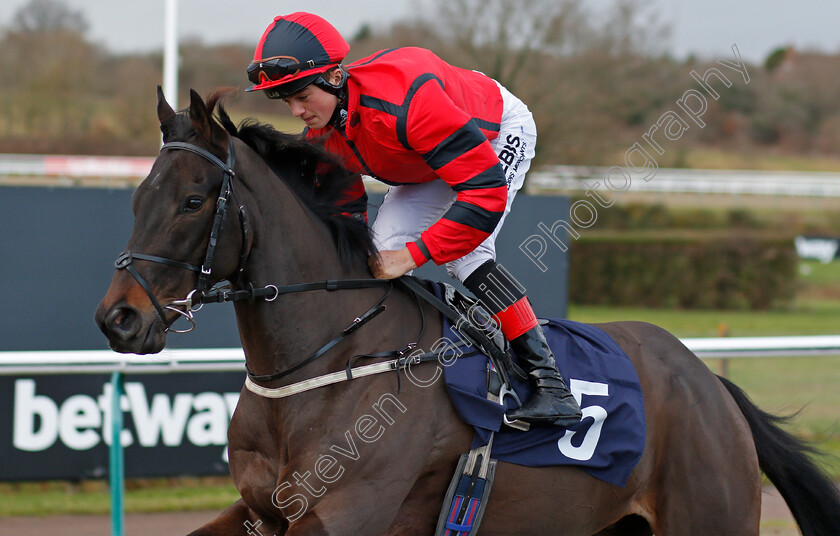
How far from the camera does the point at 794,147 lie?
106 ft

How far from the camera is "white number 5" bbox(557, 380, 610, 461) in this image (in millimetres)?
2635

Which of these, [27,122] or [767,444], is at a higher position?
[27,122]

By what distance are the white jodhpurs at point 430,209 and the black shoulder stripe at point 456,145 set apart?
11.8 inches

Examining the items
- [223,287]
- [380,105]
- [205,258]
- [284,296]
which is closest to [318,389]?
[284,296]

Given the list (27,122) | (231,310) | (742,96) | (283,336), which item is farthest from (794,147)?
(283,336)

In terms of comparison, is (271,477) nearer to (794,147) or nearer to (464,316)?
(464,316)

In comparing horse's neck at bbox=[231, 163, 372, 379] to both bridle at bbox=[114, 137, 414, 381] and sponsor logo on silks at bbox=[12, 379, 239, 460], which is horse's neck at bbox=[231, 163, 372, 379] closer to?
bridle at bbox=[114, 137, 414, 381]

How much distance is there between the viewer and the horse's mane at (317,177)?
95.7 inches

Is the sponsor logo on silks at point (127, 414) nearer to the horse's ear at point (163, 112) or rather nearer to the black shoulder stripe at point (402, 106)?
the horse's ear at point (163, 112)

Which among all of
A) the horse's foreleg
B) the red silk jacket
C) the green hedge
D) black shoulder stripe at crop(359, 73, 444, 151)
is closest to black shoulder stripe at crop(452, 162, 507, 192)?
the red silk jacket

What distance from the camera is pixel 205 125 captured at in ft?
7.09

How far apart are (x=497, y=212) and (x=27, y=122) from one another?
21922 mm

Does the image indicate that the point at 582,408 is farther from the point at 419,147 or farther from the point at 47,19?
the point at 47,19

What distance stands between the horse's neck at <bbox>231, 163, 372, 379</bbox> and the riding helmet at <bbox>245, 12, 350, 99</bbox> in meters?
0.28
